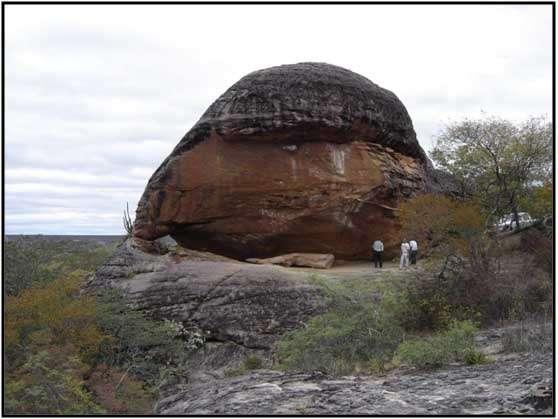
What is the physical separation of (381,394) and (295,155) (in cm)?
940

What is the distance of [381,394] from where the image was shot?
284 inches

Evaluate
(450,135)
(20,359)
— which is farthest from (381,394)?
(450,135)

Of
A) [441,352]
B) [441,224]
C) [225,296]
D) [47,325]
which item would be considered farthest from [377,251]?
[47,325]

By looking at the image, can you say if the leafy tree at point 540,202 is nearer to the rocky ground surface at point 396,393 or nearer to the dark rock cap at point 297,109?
the dark rock cap at point 297,109

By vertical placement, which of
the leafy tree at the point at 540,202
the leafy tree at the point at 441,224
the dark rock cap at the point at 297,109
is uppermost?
the dark rock cap at the point at 297,109

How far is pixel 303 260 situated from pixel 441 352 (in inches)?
287

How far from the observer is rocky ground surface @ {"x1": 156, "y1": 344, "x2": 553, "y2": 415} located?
21.0 feet

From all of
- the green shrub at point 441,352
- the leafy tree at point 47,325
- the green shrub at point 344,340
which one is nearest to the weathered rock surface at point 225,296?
the green shrub at point 344,340

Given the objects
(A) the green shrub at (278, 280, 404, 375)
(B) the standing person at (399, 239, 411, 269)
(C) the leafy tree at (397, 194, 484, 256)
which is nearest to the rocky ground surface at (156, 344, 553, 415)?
(A) the green shrub at (278, 280, 404, 375)

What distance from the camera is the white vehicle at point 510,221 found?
732 inches

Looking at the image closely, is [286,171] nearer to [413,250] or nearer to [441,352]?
[413,250]

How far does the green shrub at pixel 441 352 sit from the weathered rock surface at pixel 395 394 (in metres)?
0.27

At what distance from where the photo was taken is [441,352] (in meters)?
8.84

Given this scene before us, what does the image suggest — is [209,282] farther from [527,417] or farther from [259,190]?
[527,417]
